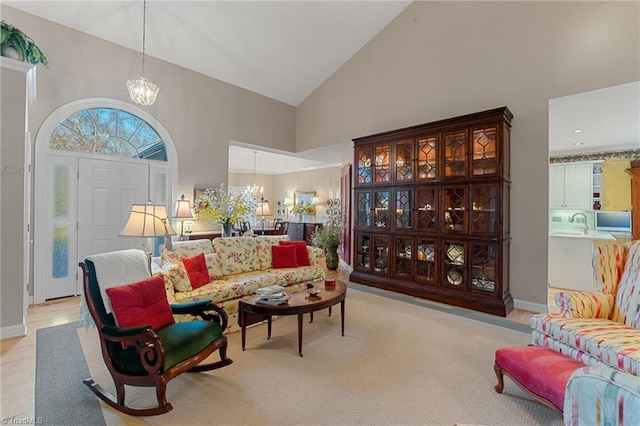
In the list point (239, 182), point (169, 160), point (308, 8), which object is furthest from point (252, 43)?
point (239, 182)

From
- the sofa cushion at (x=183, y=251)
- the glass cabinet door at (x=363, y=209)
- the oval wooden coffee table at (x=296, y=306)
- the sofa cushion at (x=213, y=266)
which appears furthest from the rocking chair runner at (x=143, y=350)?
the glass cabinet door at (x=363, y=209)

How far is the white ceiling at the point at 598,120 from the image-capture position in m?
3.75

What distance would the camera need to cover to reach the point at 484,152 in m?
4.06

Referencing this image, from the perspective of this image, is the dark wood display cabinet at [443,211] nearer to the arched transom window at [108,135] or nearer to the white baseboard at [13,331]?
the arched transom window at [108,135]

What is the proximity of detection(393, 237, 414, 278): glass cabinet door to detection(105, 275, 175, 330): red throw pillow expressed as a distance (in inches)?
140

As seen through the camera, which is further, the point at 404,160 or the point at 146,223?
the point at 404,160

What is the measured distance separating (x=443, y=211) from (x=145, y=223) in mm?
3851

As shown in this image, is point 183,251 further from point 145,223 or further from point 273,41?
point 273,41

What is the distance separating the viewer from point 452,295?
168 inches

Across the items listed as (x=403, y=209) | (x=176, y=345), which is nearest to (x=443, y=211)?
(x=403, y=209)

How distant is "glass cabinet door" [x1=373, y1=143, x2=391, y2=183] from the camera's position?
5.08 m

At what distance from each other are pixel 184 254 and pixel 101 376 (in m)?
1.56

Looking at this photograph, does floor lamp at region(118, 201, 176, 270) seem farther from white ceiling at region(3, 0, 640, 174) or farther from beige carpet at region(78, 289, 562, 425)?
white ceiling at region(3, 0, 640, 174)

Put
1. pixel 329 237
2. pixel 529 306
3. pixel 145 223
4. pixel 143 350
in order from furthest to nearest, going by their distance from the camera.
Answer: pixel 329 237 < pixel 529 306 < pixel 145 223 < pixel 143 350
